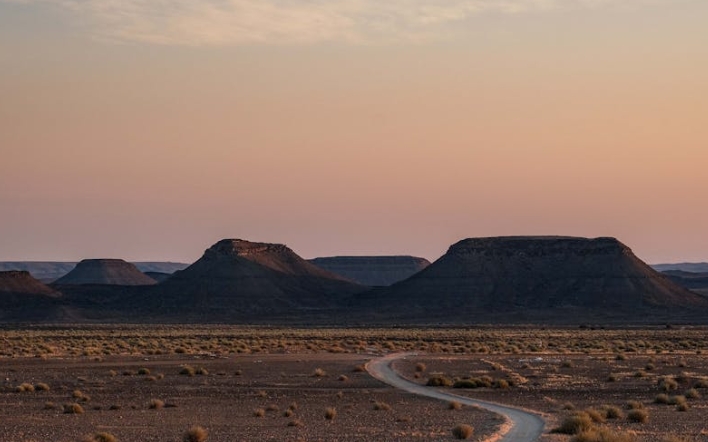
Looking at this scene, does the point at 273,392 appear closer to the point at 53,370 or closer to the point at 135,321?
the point at 53,370

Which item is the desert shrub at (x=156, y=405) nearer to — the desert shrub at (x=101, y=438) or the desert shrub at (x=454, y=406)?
the desert shrub at (x=454, y=406)

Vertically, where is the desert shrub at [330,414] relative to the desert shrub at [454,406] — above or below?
below

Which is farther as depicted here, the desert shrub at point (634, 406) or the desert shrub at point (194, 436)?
the desert shrub at point (634, 406)

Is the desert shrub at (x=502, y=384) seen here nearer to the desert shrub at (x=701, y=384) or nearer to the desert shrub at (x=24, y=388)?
the desert shrub at (x=701, y=384)

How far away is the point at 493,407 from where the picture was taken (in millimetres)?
39906

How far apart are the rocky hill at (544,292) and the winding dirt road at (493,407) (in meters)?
106

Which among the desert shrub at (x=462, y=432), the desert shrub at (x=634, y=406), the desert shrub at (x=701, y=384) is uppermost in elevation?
the desert shrub at (x=701, y=384)

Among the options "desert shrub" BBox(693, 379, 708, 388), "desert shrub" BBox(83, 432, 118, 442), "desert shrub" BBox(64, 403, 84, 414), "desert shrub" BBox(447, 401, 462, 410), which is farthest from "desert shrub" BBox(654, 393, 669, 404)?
"desert shrub" BBox(83, 432, 118, 442)

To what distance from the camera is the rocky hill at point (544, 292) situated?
17334 centimetres

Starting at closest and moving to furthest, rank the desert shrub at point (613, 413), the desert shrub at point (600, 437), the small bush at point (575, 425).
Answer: the desert shrub at point (600, 437) < the small bush at point (575, 425) < the desert shrub at point (613, 413)

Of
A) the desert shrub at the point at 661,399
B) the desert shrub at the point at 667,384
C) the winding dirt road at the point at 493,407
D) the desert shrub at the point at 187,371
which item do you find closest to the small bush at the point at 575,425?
the winding dirt road at the point at 493,407

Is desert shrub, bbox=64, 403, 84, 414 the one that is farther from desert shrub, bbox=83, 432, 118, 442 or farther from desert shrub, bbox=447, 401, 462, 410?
desert shrub, bbox=447, 401, 462, 410

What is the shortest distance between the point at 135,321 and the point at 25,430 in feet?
454

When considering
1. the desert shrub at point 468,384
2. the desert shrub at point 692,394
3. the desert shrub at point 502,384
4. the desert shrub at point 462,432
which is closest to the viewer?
the desert shrub at point 462,432
